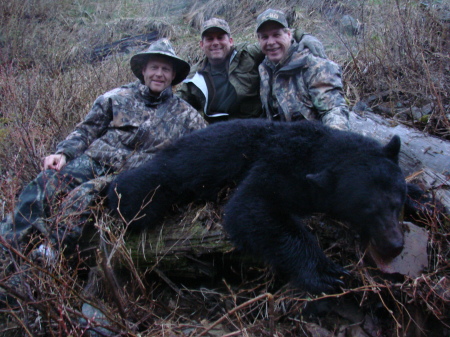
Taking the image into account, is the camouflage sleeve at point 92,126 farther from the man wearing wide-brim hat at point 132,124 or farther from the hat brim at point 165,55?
the hat brim at point 165,55

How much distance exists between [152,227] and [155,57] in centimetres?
186

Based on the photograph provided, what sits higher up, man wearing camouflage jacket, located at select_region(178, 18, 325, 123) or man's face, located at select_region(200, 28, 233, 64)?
man's face, located at select_region(200, 28, 233, 64)

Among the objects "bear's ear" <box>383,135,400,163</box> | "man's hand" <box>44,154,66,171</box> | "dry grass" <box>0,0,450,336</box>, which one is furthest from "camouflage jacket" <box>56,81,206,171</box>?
"bear's ear" <box>383,135,400,163</box>

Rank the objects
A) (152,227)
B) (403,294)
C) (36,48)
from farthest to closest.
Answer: (36,48) < (152,227) < (403,294)

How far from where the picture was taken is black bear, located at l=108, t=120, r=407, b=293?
8.18 feet

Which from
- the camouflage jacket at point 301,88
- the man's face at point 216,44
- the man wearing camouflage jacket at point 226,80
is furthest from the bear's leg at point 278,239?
the man's face at point 216,44

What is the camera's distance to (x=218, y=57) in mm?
4867

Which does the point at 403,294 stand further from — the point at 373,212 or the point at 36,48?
the point at 36,48

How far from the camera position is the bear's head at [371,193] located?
95.3 inches

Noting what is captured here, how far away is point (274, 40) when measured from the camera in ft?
14.4

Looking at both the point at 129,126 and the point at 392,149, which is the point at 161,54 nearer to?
the point at 129,126

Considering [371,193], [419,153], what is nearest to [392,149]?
[371,193]

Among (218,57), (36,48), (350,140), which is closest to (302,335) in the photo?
(350,140)

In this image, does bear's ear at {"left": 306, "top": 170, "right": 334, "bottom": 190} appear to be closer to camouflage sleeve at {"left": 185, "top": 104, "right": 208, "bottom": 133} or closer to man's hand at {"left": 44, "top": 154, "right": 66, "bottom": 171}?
camouflage sleeve at {"left": 185, "top": 104, "right": 208, "bottom": 133}
